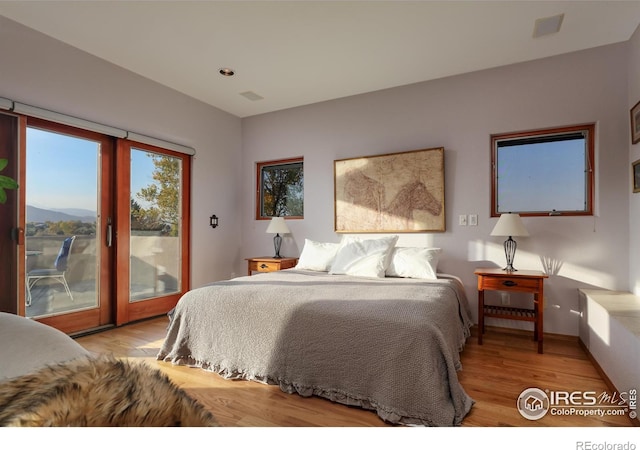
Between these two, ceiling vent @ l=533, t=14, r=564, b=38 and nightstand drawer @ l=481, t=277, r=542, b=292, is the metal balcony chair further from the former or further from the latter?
ceiling vent @ l=533, t=14, r=564, b=38

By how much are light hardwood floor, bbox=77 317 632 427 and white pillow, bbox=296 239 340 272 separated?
157 centimetres

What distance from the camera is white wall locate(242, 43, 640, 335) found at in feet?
9.48

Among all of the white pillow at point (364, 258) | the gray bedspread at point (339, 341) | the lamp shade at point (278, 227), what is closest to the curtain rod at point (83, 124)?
the lamp shade at point (278, 227)

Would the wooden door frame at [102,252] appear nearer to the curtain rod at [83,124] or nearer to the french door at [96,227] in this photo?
the french door at [96,227]

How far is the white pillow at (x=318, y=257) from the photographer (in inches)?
142

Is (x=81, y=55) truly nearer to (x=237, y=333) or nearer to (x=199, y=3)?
(x=199, y=3)

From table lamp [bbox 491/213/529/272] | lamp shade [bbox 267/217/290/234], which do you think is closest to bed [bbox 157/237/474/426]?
table lamp [bbox 491/213/529/272]

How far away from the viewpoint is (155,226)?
3.87m

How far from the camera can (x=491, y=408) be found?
1.83 m

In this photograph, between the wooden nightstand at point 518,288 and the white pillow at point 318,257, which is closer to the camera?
the wooden nightstand at point 518,288

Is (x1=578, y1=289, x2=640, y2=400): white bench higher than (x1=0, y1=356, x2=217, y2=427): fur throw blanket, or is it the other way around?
(x1=0, y1=356, x2=217, y2=427): fur throw blanket

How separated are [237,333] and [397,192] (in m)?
2.38

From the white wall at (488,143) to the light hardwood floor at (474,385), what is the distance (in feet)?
2.04

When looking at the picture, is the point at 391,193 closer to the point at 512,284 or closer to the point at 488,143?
the point at 488,143
